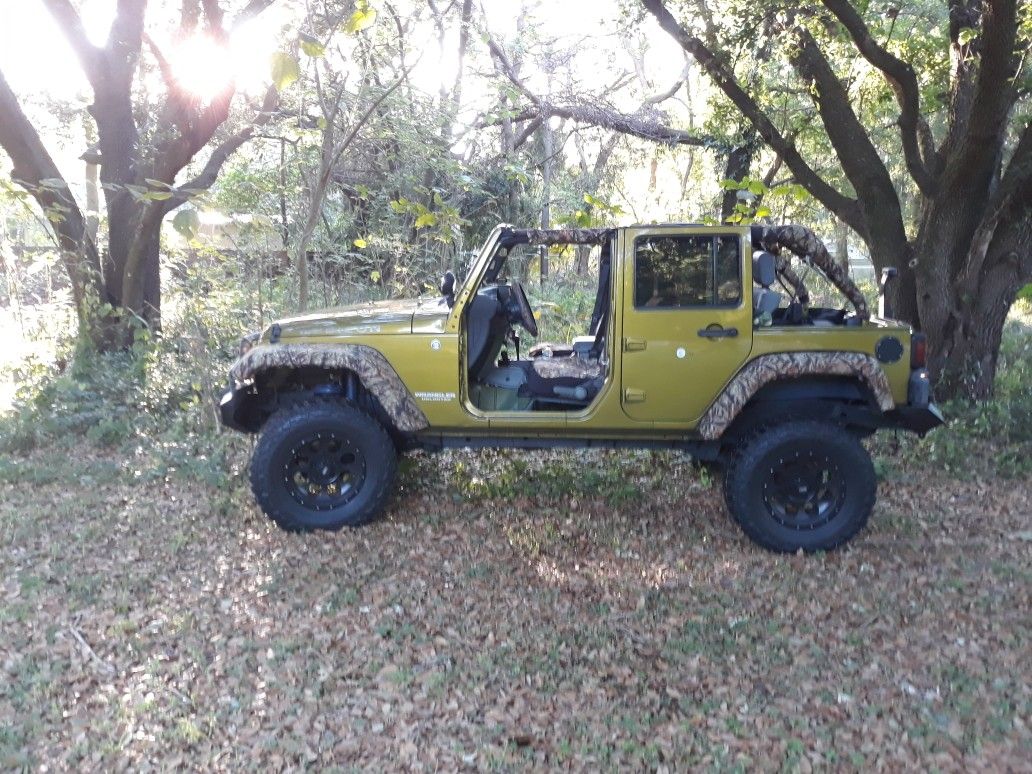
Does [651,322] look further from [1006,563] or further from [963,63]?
[963,63]

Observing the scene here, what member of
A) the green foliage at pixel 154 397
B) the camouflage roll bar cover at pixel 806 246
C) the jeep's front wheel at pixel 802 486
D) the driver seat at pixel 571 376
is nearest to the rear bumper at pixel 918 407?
the jeep's front wheel at pixel 802 486

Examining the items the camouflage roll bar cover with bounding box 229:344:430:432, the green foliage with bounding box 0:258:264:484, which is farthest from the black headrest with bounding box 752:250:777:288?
the green foliage with bounding box 0:258:264:484

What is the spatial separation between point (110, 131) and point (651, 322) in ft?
26.0

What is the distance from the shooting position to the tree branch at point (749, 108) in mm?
7469

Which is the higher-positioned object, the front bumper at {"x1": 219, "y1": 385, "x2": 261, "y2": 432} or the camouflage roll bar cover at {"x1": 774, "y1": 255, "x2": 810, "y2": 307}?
the camouflage roll bar cover at {"x1": 774, "y1": 255, "x2": 810, "y2": 307}

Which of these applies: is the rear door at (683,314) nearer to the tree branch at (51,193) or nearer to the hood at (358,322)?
the hood at (358,322)

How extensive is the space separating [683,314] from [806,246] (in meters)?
0.87

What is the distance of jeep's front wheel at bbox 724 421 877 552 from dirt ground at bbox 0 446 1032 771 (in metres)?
0.17

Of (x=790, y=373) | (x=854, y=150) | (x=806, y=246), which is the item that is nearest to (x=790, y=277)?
(x=806, y=246)

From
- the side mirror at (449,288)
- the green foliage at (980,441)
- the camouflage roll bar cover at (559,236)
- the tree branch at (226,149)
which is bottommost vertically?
the green foliage at (980,441)

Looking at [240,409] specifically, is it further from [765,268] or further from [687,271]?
[765,268]

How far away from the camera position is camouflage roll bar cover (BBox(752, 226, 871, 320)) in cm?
506

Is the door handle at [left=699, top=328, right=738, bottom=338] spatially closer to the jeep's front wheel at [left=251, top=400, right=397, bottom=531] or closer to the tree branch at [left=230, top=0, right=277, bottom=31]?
the jeep's front wheel at [left=251, top=400, right=397, bottom=531]

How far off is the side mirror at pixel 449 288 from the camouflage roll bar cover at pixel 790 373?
66.9 inches
